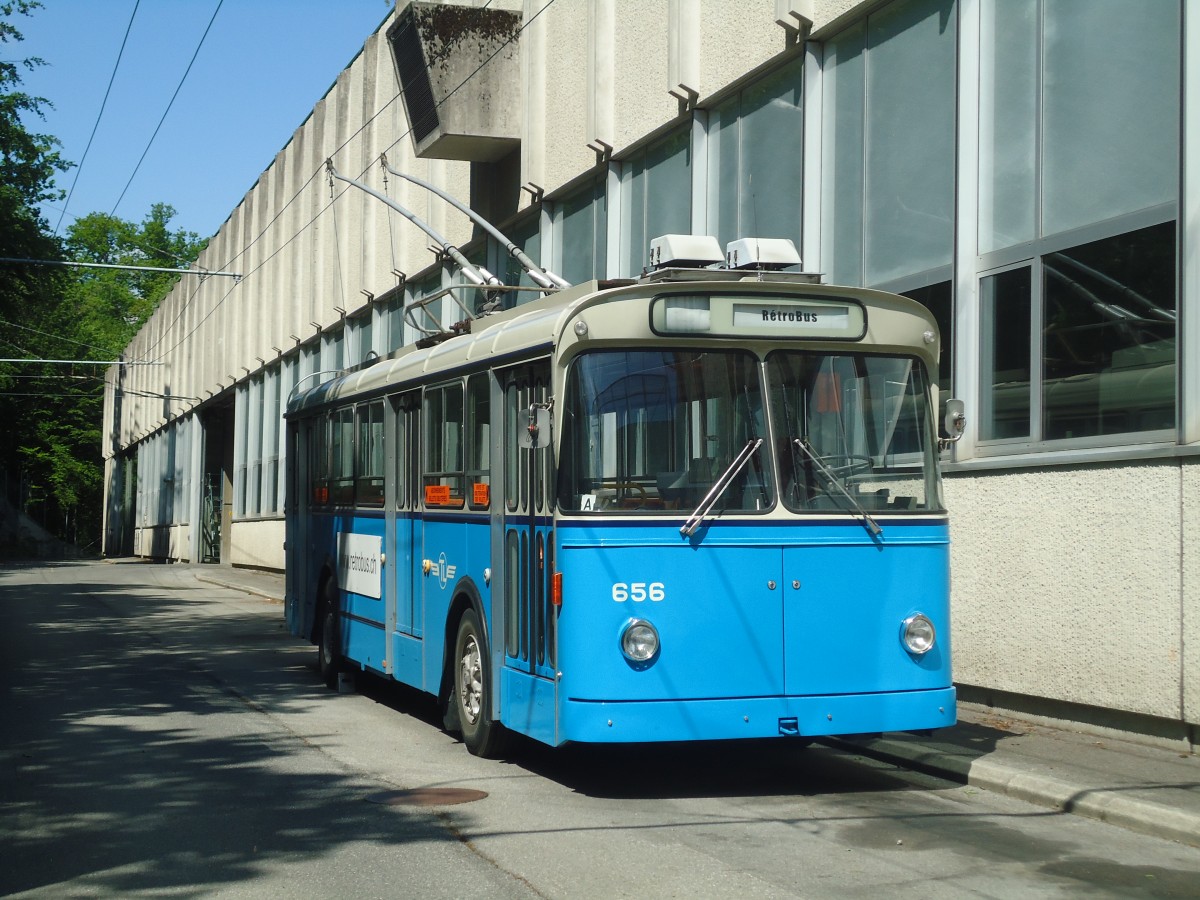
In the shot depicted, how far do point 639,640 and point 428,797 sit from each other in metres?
1.54

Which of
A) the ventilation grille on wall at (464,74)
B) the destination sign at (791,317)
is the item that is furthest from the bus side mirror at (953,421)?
the ventilation grille on wall at (464,74)

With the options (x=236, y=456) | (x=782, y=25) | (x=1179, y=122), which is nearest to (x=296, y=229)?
(x=236, y=456)

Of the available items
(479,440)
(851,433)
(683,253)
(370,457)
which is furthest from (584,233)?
(851,433)

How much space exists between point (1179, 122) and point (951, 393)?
3.21 metres

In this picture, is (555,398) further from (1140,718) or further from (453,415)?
(1140,718)

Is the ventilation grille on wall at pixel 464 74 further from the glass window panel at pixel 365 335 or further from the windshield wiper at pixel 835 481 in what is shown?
the windshield wiper at pixel 835 481

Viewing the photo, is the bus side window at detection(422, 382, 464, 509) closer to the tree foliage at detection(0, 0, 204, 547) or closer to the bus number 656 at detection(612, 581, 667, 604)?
the bus number 656 at detection(612, 581, 667, 604)

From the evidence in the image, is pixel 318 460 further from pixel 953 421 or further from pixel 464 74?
pixel 464 74

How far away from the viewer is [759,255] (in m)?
9.67

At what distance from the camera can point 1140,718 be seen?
1016 cm

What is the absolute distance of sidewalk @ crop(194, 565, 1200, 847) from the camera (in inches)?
308

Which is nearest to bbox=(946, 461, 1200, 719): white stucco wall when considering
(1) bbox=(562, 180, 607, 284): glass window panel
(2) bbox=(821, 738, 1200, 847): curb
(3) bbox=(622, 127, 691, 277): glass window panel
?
(2) bbox=(821, 738, 1200, 847): curb

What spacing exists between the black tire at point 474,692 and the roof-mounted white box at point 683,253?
268 centimetres

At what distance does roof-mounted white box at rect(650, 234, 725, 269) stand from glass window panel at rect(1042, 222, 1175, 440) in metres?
3.12
